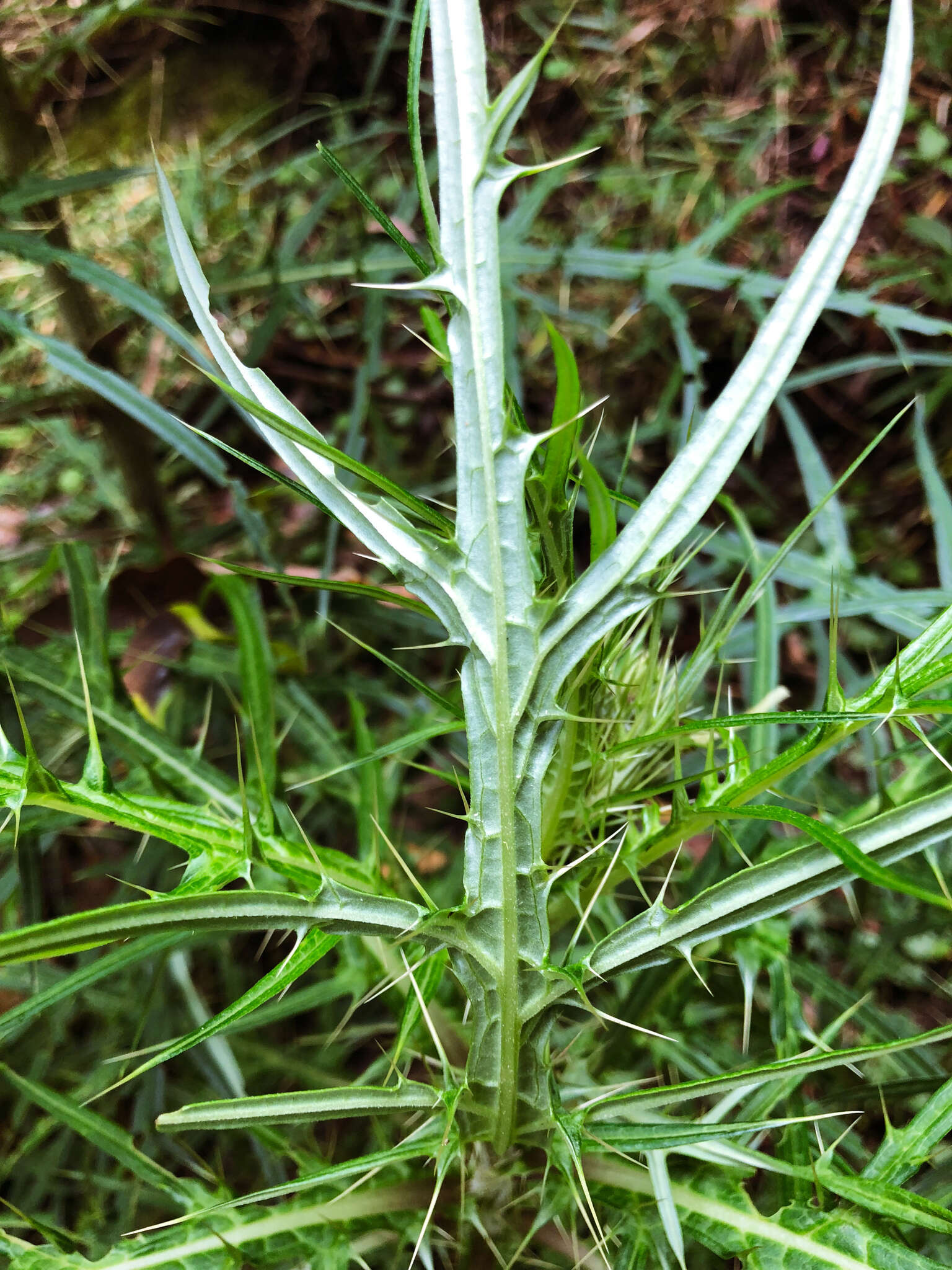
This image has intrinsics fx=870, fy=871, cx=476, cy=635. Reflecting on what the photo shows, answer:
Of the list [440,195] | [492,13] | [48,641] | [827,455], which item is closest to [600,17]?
[492,13]

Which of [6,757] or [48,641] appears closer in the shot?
[6,757]

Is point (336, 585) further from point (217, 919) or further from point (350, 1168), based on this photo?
point (350, 1168)

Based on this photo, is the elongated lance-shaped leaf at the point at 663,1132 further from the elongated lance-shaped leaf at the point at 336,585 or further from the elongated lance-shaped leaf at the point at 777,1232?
the elongated lance-shaped leaf at the point at 336,585

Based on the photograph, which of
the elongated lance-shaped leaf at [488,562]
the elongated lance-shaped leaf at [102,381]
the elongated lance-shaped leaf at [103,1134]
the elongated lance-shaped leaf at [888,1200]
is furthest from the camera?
the elongated lance-shaped leaf at [102,381]

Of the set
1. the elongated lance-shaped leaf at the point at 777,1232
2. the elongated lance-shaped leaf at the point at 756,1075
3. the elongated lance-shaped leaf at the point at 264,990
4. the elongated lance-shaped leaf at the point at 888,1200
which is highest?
the elongated lance-shaped leaf at the point at 264,990

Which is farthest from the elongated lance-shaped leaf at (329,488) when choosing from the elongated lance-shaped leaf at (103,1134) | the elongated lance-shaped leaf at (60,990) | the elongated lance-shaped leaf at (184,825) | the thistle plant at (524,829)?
the elongated lance-shaped leaf at (103,1134)

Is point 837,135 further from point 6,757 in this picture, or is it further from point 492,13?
point 6,757

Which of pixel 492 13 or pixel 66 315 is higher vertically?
pixel 492 13
